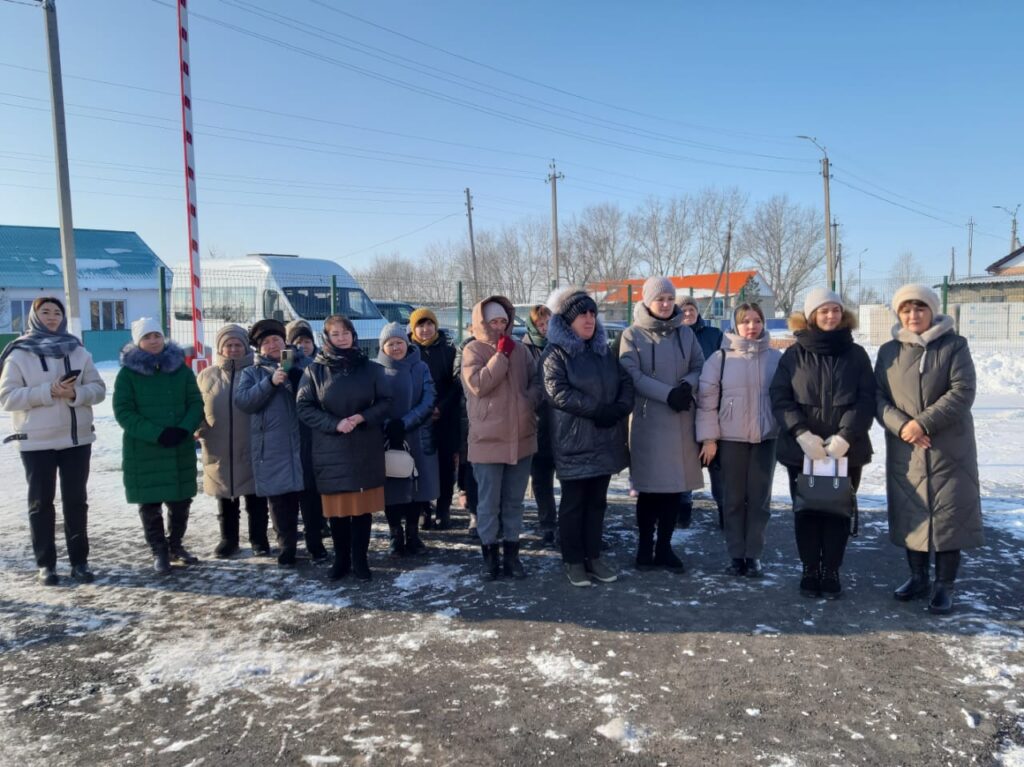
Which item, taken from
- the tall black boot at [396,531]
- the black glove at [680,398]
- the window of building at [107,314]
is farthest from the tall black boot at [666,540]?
the window of building at [107,314]

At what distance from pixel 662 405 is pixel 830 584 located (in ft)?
4.62

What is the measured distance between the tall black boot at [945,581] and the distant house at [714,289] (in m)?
19.3

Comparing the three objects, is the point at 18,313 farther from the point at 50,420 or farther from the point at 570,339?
the point at 570,339

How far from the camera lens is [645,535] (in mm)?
4832

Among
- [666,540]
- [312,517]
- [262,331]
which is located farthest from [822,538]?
[262,331]

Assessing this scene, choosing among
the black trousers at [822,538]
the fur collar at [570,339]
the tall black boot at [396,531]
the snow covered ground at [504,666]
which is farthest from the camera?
the tall black boot at [396,531]

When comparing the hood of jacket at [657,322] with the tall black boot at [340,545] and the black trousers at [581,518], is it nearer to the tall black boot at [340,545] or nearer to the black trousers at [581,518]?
the black trousers at [581,518]

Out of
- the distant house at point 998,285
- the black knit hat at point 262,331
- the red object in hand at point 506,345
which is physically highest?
the distant house at point 998,285

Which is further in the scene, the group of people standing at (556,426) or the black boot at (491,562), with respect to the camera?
the black boot at (491,562)

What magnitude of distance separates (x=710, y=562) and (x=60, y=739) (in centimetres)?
372

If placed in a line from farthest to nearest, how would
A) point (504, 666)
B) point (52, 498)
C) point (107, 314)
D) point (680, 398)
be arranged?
point (107, 314), point (52, 498), point (680, 398), point (504, 666)

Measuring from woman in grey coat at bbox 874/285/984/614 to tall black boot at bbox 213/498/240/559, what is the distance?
14.0ft

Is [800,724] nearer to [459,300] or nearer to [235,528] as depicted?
[235,528]

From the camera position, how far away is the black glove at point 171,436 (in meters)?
4.77
